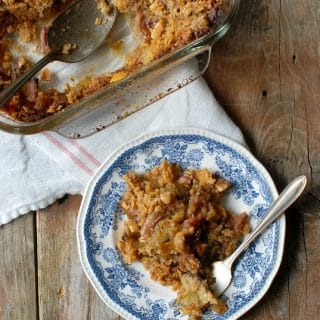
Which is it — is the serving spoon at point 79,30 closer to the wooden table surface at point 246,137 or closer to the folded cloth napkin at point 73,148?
the folded cloth napkin at point 73,148

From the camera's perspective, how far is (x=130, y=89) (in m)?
1.61

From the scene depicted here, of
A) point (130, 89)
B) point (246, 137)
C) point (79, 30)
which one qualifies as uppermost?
point (79, 30)

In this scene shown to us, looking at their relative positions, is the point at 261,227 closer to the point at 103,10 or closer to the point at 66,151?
the point at 66,151

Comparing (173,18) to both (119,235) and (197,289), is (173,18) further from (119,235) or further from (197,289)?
(197,289)

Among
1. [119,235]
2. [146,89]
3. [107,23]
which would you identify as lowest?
[119,235]

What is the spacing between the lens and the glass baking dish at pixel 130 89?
1.53 m

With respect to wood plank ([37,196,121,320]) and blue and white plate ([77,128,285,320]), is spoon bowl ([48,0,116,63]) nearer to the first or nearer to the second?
A: blue and white plate ([77,128,285,320])

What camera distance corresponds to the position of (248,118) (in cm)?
173

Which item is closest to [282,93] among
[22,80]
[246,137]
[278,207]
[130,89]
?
[246,137]

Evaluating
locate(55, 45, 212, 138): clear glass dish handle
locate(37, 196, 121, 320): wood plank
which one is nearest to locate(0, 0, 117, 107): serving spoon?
locate(55, 45, 212, 138): clear glass dish handle

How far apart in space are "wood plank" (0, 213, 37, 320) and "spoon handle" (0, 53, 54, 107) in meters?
0.37

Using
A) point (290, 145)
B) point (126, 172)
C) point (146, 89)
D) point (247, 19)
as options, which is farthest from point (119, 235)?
point (247, 19)

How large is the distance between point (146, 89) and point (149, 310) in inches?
23.4

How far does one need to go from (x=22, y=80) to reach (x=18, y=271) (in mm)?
548
